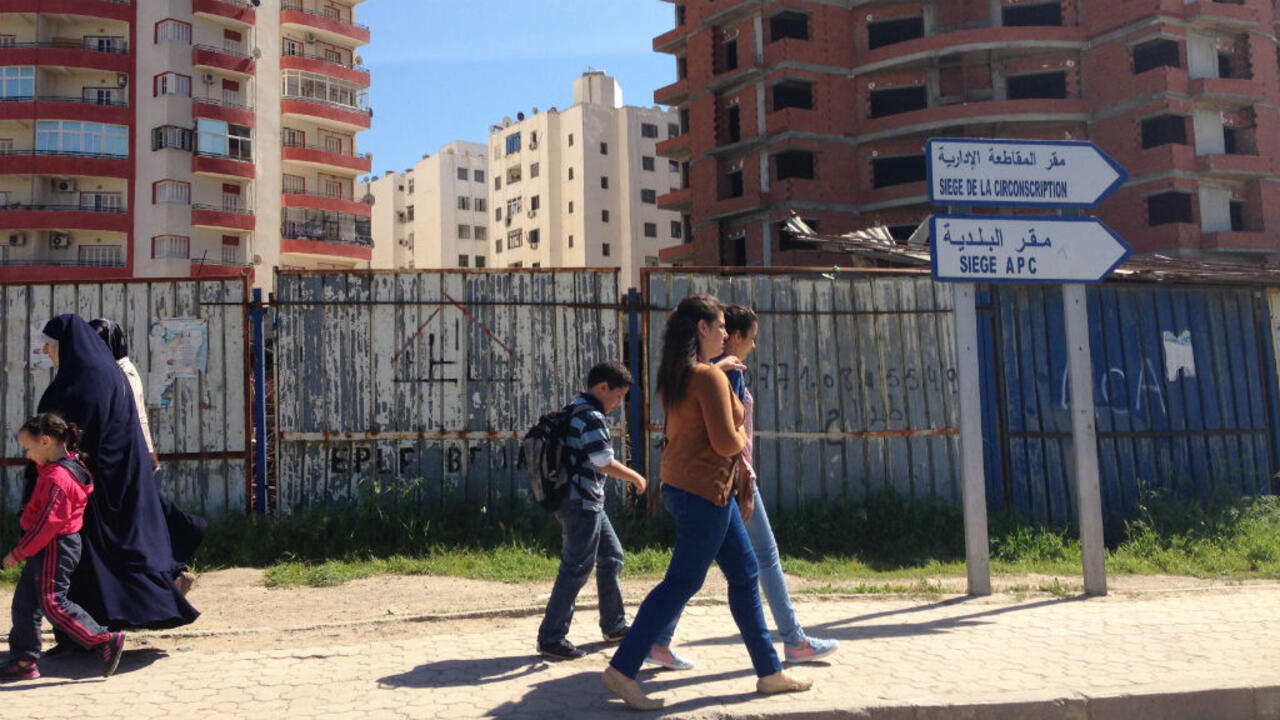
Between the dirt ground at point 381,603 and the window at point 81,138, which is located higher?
the window at point 81,138

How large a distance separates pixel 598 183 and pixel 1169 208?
1541 inches

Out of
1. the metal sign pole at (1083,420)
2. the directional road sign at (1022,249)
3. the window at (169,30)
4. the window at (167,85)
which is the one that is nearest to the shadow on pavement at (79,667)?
the directional road sign at (1022,249)

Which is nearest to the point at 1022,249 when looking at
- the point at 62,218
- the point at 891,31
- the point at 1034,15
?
the point at 891,31

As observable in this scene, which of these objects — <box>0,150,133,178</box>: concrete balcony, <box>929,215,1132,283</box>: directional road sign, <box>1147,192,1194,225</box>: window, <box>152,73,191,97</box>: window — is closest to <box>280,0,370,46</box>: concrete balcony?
<box>152,73,191,97</box>: window

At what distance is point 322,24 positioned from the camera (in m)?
49.3

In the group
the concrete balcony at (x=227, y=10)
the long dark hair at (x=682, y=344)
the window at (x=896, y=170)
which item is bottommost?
the long dark hair at (x=682, y=344)

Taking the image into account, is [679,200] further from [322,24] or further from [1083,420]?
[1083,420]

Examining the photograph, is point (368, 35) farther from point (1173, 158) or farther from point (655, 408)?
point (655, 408)

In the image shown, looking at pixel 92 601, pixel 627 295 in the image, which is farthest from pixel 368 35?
pixel 92 601

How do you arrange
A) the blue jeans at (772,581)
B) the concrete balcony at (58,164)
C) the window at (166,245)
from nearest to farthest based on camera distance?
the blue jeans at (772,581) < the concrete balcony at (58,164) < the window at (166,245)

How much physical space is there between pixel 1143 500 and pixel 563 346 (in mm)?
5477

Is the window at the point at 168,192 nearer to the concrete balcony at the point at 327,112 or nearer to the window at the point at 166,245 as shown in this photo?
the window at the point at 166,245

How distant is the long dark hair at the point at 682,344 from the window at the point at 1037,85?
42816 millimetres

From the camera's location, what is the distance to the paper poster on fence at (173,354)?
8289 millimetres
